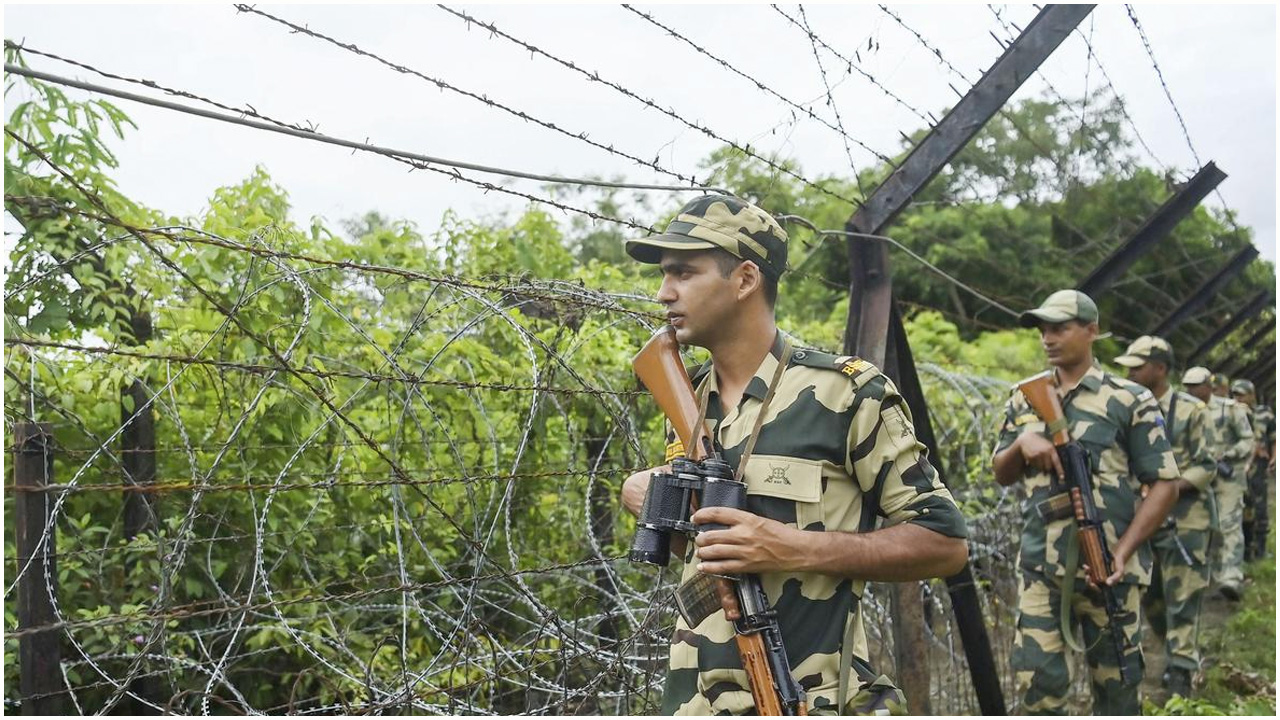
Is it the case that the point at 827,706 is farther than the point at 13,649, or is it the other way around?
the point at 13,649

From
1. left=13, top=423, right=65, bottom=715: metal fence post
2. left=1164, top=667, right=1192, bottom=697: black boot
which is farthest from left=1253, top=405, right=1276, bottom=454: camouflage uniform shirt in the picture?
left=13, top=423, right=65, bottom=715: metal fence post

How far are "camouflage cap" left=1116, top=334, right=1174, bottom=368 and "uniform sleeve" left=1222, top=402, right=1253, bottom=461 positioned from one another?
2689 millimetres

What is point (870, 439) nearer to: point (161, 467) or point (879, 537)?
point (879, 537)

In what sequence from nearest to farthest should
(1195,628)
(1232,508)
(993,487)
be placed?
(1195,628)
(993,487)
(1232,508)

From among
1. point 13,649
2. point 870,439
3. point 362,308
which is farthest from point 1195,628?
point 13,649

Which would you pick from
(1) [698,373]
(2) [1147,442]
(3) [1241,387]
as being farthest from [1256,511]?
(1) [698,373]

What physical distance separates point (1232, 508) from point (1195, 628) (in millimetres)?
3273

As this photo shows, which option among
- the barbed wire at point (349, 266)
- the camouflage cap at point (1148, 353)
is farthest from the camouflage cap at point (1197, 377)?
the barbed wire at point (349, 266)

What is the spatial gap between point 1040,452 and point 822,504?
264 centimetres

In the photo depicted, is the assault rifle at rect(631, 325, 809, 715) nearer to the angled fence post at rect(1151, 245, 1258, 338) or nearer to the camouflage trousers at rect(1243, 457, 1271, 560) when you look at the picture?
the angled fence post at rect(1151, 245, 1258, 338)

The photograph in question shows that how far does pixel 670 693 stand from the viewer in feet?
7.32

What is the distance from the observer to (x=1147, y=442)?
15.2 ft

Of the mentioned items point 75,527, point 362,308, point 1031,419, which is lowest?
point 75,527

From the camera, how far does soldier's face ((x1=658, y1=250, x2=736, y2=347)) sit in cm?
223
